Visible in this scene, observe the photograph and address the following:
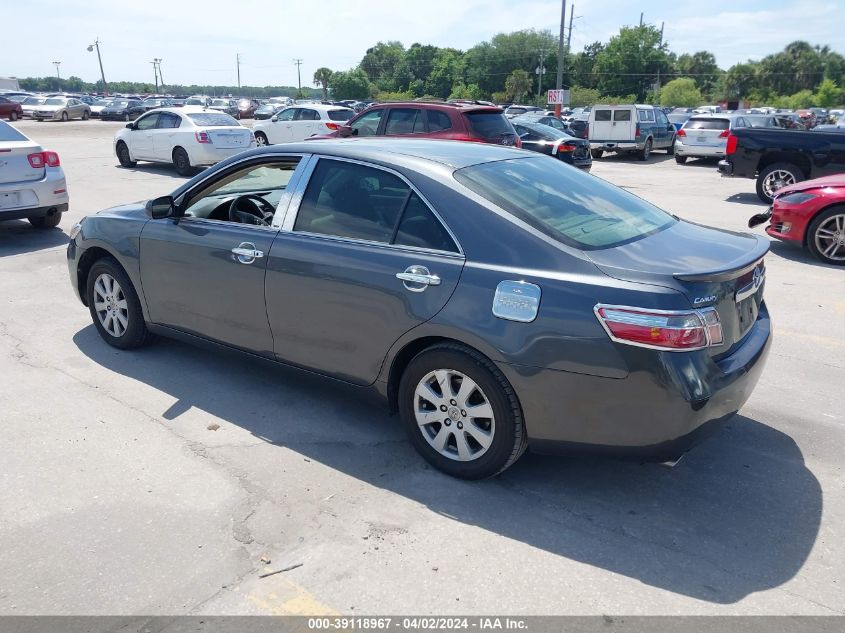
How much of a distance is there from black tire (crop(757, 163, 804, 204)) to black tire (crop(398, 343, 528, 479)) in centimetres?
1183

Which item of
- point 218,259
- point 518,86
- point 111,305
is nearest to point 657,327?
point 218,259

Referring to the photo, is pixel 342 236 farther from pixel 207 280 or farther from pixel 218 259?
pixel 207 280

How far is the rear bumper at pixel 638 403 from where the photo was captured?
9.89 ft

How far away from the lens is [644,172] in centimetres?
2034

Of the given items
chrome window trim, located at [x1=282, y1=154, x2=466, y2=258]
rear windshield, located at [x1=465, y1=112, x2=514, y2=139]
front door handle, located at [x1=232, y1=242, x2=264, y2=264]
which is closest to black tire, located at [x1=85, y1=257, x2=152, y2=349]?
front door handle, located at [x1=232, y1=242, x2=264, y2=264]

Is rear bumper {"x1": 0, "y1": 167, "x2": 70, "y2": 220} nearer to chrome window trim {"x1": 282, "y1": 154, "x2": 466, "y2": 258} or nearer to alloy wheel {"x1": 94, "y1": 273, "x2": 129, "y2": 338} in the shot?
alloy wheel {"x1": 94, "y1": 273, "x2": 129, "y2": 338}

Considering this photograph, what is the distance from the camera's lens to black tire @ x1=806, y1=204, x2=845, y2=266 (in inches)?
329

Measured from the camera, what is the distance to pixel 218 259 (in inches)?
176

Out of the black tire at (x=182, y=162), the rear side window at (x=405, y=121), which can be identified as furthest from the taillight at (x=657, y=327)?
the black tire at (x=182, y=162)

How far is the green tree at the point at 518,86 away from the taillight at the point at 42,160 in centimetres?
7264

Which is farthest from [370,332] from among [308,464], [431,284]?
[308,464]

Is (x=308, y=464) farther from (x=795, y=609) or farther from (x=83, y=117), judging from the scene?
(x=83, y=117)

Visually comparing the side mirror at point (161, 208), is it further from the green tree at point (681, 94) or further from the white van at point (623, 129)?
the green tree at point (681, 94)

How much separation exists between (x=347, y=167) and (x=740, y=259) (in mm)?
2143
